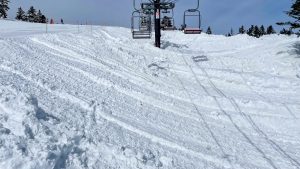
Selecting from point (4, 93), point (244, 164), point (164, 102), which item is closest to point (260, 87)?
point (164, 102)

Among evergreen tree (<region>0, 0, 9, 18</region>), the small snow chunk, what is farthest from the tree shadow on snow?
evergreen tree (<region>0, 0, 9, 18</region>)

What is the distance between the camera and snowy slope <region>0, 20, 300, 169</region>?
725 cm

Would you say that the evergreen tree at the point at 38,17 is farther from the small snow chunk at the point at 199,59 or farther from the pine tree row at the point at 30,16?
the small snow chunk at the point at 199,59

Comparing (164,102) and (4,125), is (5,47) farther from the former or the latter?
(4,125)

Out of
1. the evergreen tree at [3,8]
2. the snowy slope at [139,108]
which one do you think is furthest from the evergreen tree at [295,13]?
the evergreen tree at [3,8]

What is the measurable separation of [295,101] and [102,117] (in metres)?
7.19

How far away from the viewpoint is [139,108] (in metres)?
11.4

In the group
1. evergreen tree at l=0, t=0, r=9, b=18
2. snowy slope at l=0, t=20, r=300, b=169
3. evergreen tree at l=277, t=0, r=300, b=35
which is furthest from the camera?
evergreen tree at l=0, t=0, r=9, b=18

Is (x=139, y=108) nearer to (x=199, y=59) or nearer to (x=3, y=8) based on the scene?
(x=199, y=59)

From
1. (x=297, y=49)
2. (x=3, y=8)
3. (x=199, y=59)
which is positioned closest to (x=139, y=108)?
(x=199, y=59)

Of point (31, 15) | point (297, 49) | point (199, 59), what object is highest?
point (31, 15)

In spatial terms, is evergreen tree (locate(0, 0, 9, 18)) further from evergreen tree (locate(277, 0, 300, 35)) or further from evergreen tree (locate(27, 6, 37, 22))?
evergreen tree (locate(277, 0, 300, 35))

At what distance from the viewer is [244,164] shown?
855 centimetres

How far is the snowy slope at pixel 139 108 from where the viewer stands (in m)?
7.25
